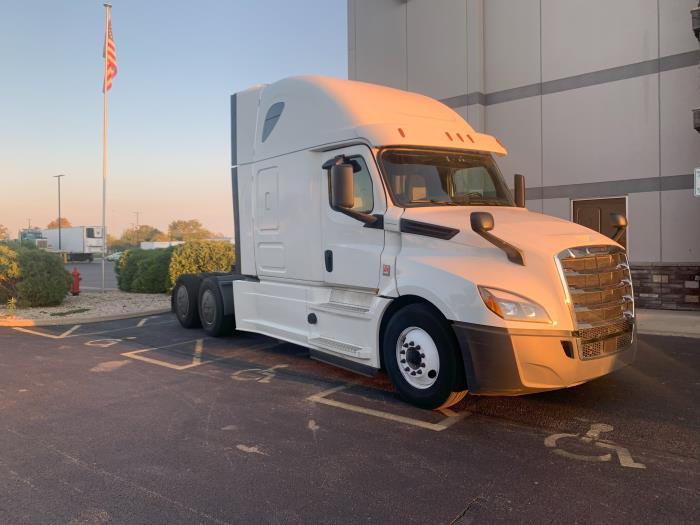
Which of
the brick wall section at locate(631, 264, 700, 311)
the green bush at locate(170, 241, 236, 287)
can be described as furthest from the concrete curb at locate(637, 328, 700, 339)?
the green bush at locate(170, 241, 236, 287)

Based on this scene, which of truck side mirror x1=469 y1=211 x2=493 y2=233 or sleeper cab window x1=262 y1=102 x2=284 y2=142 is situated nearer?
truck side mirror x1=469 y1=211 x2=493 y2=233

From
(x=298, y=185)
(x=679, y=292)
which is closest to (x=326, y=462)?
(x=298, y=185)

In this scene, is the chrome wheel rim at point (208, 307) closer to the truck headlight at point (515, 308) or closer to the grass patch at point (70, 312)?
the grass patch at point (70, 312)

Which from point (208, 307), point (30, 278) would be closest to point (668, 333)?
point (208, 307)

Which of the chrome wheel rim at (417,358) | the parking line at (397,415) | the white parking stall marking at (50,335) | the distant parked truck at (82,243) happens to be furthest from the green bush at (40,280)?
the distant parked truck at (82,243)

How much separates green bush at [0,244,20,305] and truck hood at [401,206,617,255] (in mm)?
11545

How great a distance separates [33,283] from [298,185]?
9.52 metres

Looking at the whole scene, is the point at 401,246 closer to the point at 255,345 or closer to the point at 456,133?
the point at 456,133

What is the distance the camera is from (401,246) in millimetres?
5484

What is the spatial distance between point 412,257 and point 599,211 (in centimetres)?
942

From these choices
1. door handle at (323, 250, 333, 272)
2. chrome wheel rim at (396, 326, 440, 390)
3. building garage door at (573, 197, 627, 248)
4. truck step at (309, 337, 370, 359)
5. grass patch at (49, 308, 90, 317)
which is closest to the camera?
chrome wheel rim at (396, 326, 440, 390)

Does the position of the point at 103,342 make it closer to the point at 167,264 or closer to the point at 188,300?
the point at 188,300

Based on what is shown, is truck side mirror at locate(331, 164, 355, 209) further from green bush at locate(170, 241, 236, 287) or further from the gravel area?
green bush at locate(170, 241, 236, 287)

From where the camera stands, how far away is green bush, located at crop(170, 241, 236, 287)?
15.1 meters
